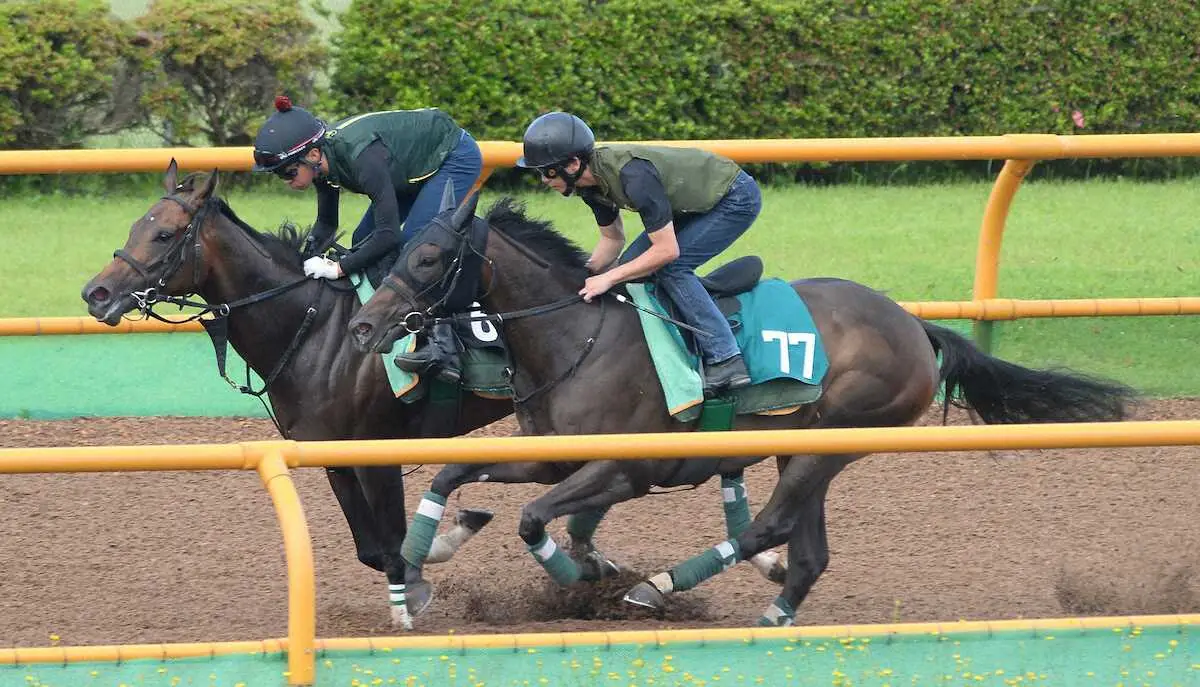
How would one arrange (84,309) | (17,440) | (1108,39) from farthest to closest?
(1108,39)
(84,309)
(17,440)

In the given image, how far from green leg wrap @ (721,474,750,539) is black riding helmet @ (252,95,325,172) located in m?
1.77

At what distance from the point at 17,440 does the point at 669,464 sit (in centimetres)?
332

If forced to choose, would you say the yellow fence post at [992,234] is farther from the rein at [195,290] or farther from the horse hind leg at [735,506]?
the rein at [195,290]

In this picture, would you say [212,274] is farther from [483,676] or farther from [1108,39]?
[1108,39]

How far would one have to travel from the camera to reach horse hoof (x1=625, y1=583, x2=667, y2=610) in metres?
5.34

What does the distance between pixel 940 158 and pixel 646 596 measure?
104 inches

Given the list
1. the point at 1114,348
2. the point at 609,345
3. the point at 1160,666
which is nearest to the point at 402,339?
the point at 609,345

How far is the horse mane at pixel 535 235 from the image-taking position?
18.8 ft

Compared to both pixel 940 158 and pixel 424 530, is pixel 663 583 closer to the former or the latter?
pixel 424 530

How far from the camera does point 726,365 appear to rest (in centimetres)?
554

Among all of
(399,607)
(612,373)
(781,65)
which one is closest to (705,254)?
(612,373)

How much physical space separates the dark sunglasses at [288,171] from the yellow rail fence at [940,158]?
3.60 ft

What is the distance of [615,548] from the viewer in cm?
646

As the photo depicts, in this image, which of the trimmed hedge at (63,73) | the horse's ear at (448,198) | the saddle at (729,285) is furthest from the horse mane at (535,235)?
the trimmed hedge at (63,73)
